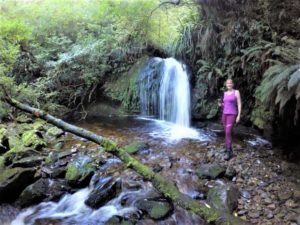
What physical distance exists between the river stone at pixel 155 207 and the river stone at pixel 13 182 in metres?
2.03

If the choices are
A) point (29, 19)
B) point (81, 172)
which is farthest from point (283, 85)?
point (29, 19)

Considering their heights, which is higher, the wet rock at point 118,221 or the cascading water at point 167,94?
the cascading water at point 167,94

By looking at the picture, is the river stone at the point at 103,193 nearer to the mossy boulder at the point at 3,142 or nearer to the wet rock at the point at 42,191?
the wet rock at the point at 42,191

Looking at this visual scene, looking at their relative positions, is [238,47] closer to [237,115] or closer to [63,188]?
[237,115]

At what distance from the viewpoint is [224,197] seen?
4.85m

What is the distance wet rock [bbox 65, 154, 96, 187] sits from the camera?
5.63 m

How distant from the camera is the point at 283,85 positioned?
506 centimetres

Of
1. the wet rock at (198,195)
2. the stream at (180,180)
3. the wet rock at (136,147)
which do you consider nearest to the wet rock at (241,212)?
the stream at (180,180)

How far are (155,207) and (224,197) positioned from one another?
42.7 inches

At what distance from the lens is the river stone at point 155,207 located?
4.56 m

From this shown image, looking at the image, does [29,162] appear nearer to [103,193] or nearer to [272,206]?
[103,193]

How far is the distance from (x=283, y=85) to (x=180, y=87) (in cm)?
471

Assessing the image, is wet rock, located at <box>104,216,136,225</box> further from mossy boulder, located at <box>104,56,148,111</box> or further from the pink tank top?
mossy boulder, located at <box>104,56,148,111</box>

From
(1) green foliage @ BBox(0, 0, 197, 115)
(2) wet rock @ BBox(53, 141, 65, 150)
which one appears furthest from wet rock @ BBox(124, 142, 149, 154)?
(1) green foliage @ BBox(0, 0, 197, 115)
